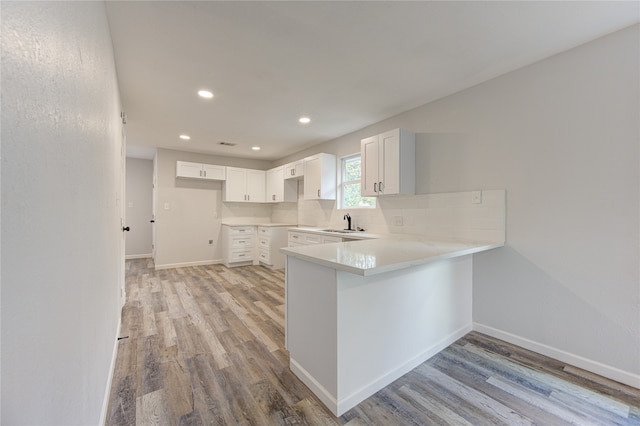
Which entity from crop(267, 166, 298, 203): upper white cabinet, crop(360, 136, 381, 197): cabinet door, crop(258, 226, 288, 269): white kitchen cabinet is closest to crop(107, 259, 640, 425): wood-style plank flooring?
crop(360, 136, 381, 197): cabinet door

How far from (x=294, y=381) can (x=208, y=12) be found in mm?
2481

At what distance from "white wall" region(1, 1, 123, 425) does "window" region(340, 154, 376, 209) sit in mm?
3238

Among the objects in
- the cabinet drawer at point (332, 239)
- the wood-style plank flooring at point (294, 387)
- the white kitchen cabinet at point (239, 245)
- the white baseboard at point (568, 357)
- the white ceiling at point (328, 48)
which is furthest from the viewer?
the white kitchen cabinet at point (239, 245)

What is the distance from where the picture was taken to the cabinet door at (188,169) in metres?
5.07

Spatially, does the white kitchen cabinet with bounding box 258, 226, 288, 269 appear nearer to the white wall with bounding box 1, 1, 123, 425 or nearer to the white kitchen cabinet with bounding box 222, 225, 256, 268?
the white kitchen cabinet with bounding box 222, 225, 256, 268

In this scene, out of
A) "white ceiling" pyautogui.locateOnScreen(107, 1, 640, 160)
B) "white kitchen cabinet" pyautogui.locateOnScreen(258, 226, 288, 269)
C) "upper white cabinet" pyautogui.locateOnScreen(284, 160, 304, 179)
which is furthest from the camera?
"white kitchen cabinet" pyautogui.locateOnScreen(258, 226, 288, 269)

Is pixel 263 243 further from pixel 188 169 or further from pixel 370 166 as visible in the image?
pixel 370 166

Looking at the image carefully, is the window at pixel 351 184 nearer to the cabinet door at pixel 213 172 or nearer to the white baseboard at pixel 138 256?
the cabinet door at pixel 213 172

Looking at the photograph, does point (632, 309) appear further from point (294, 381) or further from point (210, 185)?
point (210, 185)

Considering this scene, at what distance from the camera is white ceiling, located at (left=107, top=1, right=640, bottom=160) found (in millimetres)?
1624

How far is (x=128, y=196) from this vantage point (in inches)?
240

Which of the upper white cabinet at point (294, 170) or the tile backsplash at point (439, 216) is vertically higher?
the upper white cabinet at point (294, 170)

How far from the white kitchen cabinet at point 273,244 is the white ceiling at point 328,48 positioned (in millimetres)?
2472

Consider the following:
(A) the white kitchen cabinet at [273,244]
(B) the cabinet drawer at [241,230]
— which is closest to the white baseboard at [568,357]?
(A) the white kitchen cabinet at [273,244]
